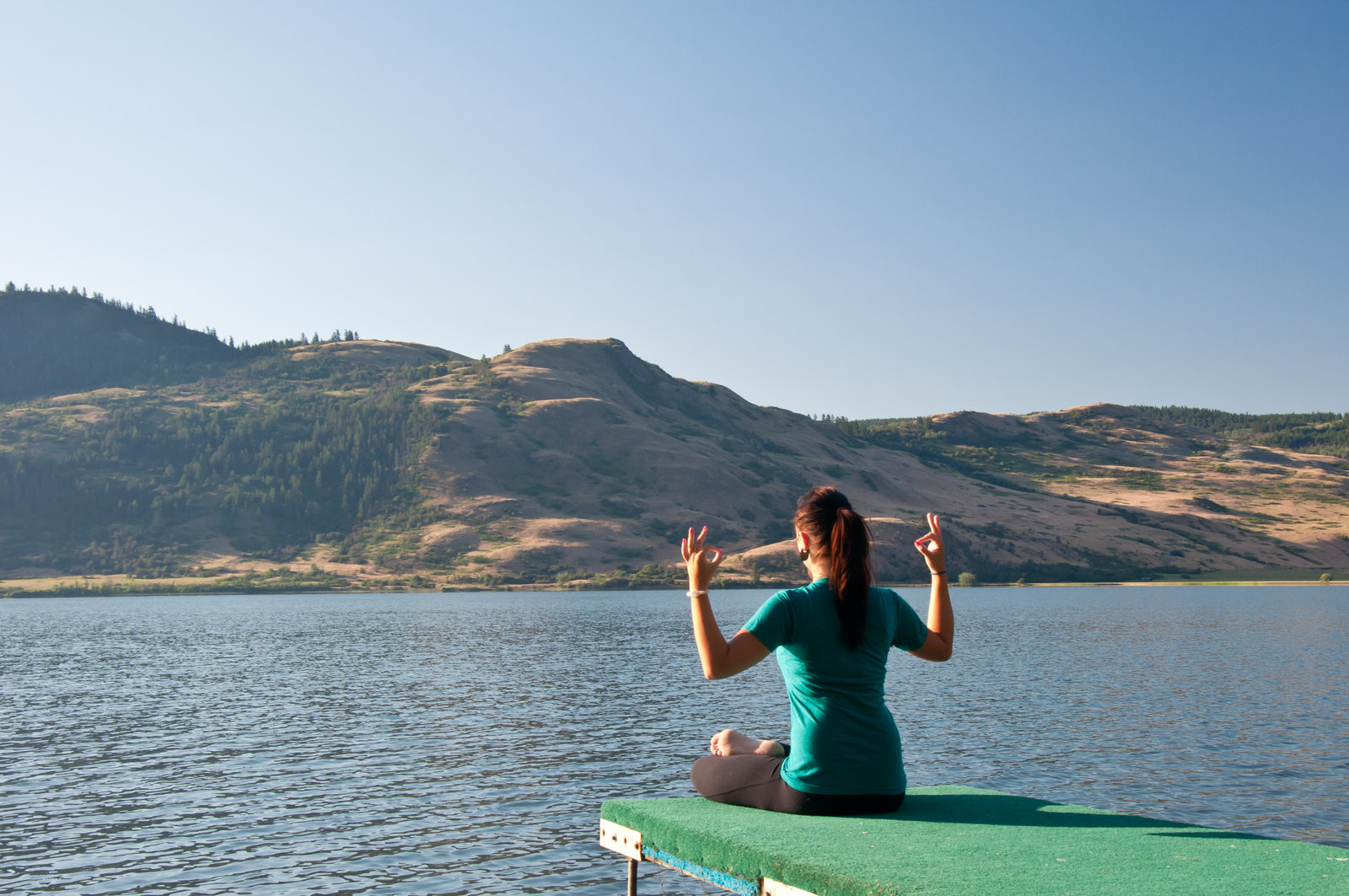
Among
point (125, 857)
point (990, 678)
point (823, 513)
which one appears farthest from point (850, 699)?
point (990, 678)

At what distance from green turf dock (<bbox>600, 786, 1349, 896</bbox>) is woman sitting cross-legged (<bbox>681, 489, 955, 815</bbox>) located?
345 millimetres

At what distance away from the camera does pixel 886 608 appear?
9172mm

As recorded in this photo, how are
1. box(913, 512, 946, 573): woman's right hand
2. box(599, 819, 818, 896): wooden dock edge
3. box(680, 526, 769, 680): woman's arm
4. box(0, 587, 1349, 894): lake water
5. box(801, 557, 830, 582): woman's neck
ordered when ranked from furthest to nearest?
box(0, 587, 1349, 894): lake water, box(913, 512, 946, 573): woman's right hand, box(801, 557, 830, 582): woman's neck, box(599, 819, 818, 896): wooden dock edge, box(680, 526, 769, 680): woman's arm

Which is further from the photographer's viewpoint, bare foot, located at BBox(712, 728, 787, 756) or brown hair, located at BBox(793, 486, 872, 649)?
bare foot, located at BBox(712, 728, 787, 756)

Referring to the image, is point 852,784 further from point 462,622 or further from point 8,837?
point 462,622

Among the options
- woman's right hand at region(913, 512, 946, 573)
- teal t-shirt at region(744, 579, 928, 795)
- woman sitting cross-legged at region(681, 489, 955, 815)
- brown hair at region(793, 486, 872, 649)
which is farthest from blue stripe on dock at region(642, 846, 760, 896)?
woman's right hand at region(913, 512, 946, 573)

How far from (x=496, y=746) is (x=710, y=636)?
92.2 feet

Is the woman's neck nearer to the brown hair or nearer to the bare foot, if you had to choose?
the brown hair

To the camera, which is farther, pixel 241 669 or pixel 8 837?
pixel 241 669

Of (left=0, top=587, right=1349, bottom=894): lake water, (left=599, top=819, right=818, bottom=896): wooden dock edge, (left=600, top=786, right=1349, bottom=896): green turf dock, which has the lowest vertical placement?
(left=0, top=587, right=1349, bottom=894): lake water

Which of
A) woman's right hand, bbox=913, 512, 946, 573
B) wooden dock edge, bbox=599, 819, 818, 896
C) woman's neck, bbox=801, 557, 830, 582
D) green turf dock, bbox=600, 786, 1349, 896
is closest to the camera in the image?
green turf dock, bbox=600, 786, 1349, 896

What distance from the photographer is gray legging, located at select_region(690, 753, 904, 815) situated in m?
9.59

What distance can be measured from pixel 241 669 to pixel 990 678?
44.7 m

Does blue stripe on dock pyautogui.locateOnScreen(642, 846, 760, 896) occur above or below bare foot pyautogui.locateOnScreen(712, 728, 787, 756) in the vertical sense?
below
